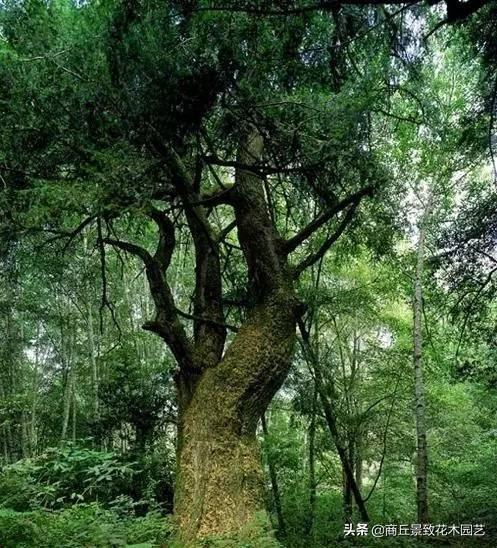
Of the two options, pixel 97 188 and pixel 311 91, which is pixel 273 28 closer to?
pixel 311 91

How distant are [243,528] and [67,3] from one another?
465 centimetres

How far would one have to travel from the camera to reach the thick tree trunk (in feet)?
12.7

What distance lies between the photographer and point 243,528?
3664 millimetres

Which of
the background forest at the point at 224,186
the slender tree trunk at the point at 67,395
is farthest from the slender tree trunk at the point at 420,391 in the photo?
the slender tree trunk at the point at 67,395

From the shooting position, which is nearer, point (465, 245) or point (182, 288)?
point (465, 245)

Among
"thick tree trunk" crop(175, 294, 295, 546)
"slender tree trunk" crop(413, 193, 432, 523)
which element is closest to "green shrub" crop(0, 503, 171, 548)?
"thick tree trunk" crop(175, 294, 295, 546)

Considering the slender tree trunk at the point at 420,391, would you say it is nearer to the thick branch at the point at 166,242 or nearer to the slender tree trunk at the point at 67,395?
the thick branch at the point at 166,242

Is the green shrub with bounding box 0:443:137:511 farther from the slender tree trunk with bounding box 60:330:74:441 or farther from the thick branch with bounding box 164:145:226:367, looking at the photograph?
the slender tree trunk with bounding box 60:330:74:441

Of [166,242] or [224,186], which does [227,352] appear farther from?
[224,186]

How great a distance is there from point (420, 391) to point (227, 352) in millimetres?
3739

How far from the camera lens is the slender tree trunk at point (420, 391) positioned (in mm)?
6762

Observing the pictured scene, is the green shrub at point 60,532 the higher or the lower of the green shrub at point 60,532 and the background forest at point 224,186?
the lower

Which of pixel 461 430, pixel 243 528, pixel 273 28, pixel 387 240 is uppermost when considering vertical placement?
pixel 273 28

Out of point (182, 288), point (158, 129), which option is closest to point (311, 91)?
point (158, 129)
